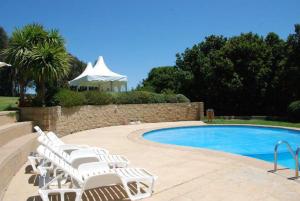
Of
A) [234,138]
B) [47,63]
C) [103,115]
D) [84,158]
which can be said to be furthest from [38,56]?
[234,138]

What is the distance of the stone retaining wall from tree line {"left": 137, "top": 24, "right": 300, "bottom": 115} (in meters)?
3.65

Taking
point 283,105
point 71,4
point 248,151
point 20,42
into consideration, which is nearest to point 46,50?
point 20,42

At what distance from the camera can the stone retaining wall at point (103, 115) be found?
40.4 ft

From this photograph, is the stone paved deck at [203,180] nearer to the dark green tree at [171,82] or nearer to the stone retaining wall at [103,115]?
the stone retaining wall at [103,115]

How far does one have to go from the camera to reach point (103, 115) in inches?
698

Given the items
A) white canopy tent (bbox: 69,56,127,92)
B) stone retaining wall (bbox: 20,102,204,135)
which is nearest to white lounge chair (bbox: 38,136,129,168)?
stone retaining wall (bbox: 20,102,204,135)

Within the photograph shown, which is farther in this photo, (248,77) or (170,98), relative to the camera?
(248,77)

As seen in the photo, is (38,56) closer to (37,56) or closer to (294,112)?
(37,56)

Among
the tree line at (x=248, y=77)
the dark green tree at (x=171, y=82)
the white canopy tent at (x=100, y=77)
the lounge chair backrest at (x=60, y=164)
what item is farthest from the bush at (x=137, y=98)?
the lounge chair backrest at (x=60, y=164)

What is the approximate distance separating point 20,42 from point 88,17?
7.84m

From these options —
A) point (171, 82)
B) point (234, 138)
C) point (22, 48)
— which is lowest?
point (234, 138)

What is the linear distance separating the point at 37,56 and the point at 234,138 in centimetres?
974

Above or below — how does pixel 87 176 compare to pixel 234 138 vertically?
above

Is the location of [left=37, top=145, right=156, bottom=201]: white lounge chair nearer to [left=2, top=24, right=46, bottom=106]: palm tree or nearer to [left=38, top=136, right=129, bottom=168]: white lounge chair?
[left=38, top=136, right=129, bottom=168]: white lounge chair
